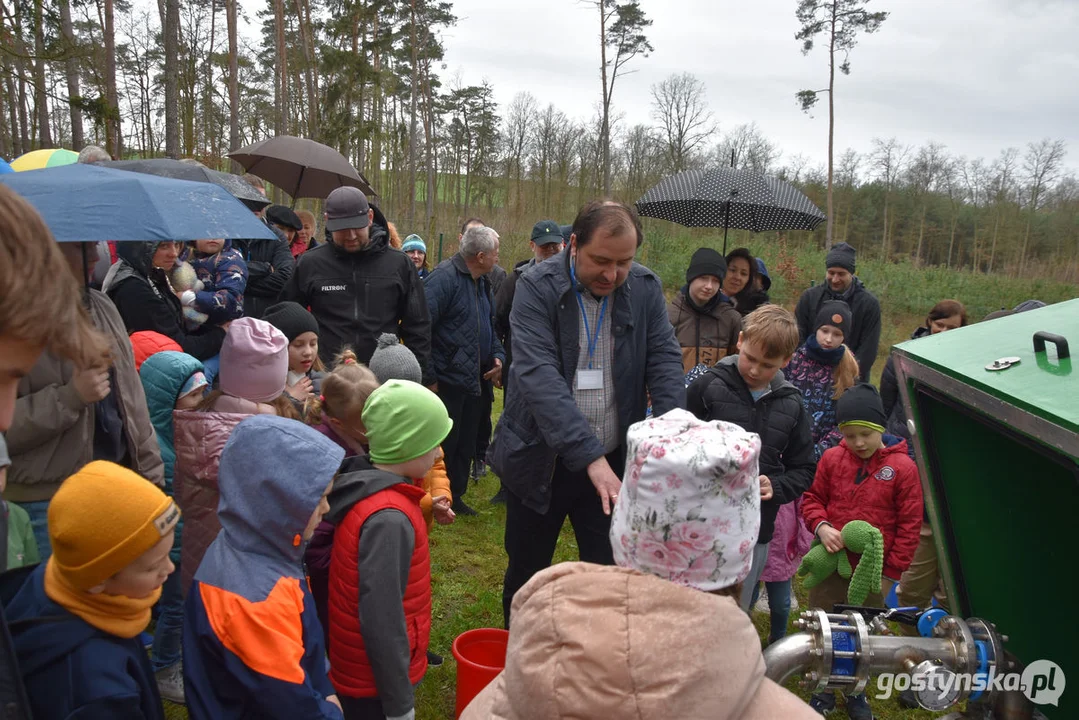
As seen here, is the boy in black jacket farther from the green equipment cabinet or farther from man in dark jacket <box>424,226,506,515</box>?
man in dark jacket <box>424,226,506,515</box>

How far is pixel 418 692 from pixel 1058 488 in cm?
237

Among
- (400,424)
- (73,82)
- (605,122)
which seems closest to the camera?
(400,424)

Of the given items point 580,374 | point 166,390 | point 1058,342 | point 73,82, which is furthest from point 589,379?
point 73,82

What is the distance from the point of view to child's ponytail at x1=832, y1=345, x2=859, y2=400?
4.32 meters

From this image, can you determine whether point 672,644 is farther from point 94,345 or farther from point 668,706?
point 94,345

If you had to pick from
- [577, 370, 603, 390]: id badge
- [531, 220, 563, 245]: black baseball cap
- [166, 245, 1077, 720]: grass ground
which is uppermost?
[531, 220, 563, 245]: black baseball cap

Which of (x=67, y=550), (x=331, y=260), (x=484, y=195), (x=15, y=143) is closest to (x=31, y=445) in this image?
(x=67, y=550)

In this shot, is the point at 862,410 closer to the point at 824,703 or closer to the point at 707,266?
the point at 824,703

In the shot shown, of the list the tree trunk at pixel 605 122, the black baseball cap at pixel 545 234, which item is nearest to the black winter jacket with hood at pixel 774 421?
the black baseball cap at pixel 545 234

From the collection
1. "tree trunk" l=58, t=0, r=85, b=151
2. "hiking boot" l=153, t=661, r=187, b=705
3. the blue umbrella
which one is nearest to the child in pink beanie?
"hiking boot" l=153, t=661, r=187, b=705

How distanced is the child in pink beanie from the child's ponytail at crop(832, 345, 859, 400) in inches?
122

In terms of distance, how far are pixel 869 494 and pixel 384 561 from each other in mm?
2276

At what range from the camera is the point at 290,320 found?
11.1 ft

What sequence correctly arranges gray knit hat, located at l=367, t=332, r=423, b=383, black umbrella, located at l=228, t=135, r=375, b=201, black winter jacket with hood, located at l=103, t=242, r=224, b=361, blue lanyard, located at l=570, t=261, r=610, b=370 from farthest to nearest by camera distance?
black umbrella, located at l=228, t=135, r=375, b=201 < gray knit hat, located at l=367, t=332, r=423, b=383 < black winter jacket with hood, located at l=103, t=242, r=224, b=361 < blue lanyard, located at l=570, t=261, r=610, b=370
